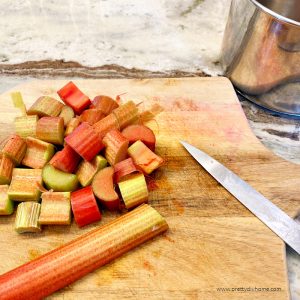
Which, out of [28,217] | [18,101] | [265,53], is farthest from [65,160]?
[265,53]

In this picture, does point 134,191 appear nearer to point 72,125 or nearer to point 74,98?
point 72,125

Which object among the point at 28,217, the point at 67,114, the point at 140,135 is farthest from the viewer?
the point at 67,114

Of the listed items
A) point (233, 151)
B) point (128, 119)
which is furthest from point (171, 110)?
point (233, 151)

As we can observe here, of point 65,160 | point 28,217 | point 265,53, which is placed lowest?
point 28,217

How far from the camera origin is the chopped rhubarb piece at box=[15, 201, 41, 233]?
150cm

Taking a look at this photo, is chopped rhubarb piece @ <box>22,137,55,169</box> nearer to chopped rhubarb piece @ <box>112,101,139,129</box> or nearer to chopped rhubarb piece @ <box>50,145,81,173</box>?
chopped rhubarb piece @ <box>50,145,81,173</box>

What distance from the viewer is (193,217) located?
157cm

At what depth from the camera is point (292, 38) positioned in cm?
175

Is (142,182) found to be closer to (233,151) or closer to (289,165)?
(233,151)

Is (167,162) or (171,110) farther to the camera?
(171,110)

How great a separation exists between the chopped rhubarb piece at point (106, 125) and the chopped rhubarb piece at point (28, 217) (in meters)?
0.40

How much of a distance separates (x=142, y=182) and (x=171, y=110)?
1.58 feet

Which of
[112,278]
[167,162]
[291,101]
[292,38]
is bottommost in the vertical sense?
[112,278]

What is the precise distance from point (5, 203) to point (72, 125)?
42 centimetres
